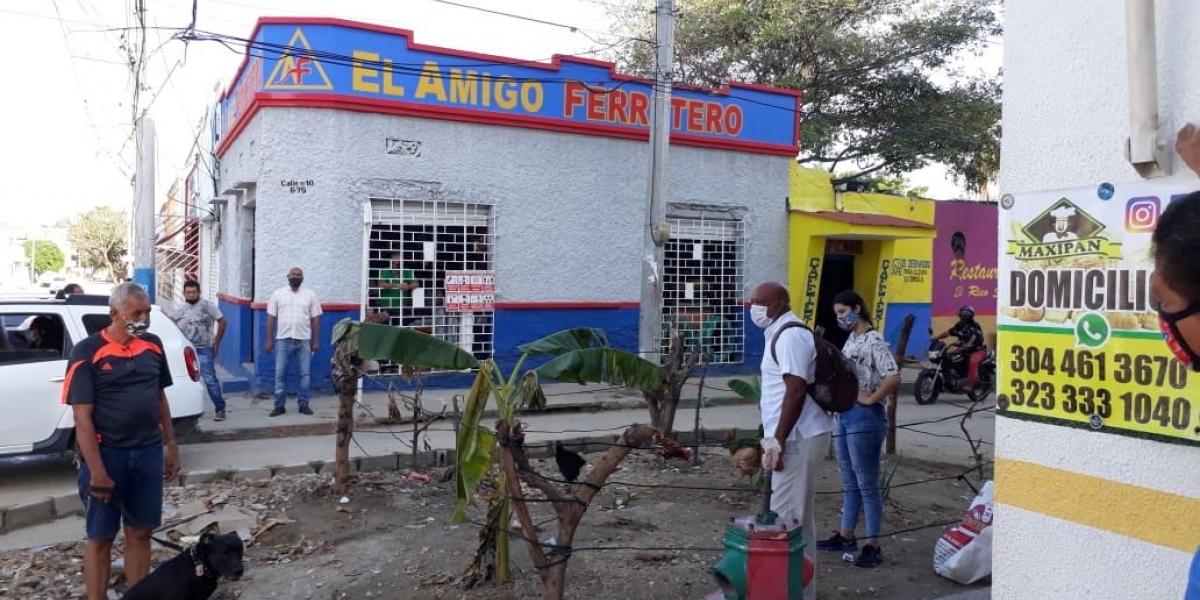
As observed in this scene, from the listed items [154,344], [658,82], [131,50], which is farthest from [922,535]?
[131,50]

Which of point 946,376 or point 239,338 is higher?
point 239,338

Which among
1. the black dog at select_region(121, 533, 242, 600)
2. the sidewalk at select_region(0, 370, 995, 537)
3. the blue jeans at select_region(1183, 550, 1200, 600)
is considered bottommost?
the sidewalk at select_region(0, 370, 995, 537)

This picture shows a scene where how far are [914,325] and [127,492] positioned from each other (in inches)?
653

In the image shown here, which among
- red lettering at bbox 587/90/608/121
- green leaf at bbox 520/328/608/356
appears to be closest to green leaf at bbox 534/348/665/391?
green leaf at bbox 520/328/608/356

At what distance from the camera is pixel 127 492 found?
4.94 metres

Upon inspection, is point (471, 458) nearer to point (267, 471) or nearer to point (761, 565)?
point (761, 565)

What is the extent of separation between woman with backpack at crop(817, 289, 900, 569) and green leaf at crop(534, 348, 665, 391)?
132 centimetres

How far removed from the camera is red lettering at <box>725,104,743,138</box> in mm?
16047

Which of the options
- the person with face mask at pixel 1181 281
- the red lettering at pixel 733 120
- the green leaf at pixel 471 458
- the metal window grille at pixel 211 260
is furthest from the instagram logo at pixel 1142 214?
the metal window grille at pixel 211 260

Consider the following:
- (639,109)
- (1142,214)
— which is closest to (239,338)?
(639,109)

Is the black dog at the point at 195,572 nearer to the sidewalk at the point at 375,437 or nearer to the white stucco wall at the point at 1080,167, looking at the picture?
the sidewalk at the point at 375,437

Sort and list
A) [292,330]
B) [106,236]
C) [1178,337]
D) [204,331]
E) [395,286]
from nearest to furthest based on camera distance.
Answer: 1. [1178,337]
2. [204,331]
3. [292,330]
4. [395,286]
5. [106,236]

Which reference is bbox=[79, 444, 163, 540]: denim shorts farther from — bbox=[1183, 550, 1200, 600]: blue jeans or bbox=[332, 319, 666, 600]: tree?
bbox=[1183, 550, 1200, 600]: blue jeans

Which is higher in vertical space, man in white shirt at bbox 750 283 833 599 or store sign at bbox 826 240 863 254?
store sign at bbox 826 240 863 254
